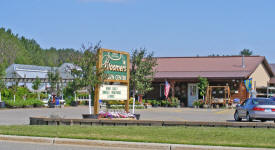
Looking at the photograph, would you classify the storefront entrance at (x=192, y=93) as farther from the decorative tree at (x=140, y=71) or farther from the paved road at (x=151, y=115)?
the decorative tree at (x=140, y=71)

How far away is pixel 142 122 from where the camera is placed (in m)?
16.9

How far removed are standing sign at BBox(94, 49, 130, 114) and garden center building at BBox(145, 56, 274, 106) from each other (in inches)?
862

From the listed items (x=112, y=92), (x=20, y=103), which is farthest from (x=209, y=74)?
(x=112, y=92)

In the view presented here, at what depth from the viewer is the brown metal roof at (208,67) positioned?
148ft

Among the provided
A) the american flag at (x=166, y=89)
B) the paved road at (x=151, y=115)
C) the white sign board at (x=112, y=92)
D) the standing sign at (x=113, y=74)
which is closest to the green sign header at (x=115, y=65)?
the standing sign at (x=113, y=74)

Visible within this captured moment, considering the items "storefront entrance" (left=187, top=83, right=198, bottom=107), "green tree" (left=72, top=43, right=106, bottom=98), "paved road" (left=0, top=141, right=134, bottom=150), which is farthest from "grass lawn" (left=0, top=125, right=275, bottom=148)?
"storefront entrance" (left=187, top=83, right=198, bottom=107)

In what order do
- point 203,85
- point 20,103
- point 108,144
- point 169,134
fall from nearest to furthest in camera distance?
point 108,144 < point 169,134 < point 20,103 < point 203,85

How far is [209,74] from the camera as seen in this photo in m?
45.4

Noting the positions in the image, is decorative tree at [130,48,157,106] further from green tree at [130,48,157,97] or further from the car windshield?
the car windshield

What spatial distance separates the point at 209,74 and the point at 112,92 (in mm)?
24861

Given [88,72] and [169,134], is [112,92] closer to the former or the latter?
[88,72]

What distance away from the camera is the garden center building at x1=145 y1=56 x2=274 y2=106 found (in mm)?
43969

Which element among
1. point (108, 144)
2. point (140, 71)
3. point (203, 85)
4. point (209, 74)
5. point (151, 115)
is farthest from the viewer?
point (209, 74)

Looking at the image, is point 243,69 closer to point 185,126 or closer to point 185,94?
point 185,94
